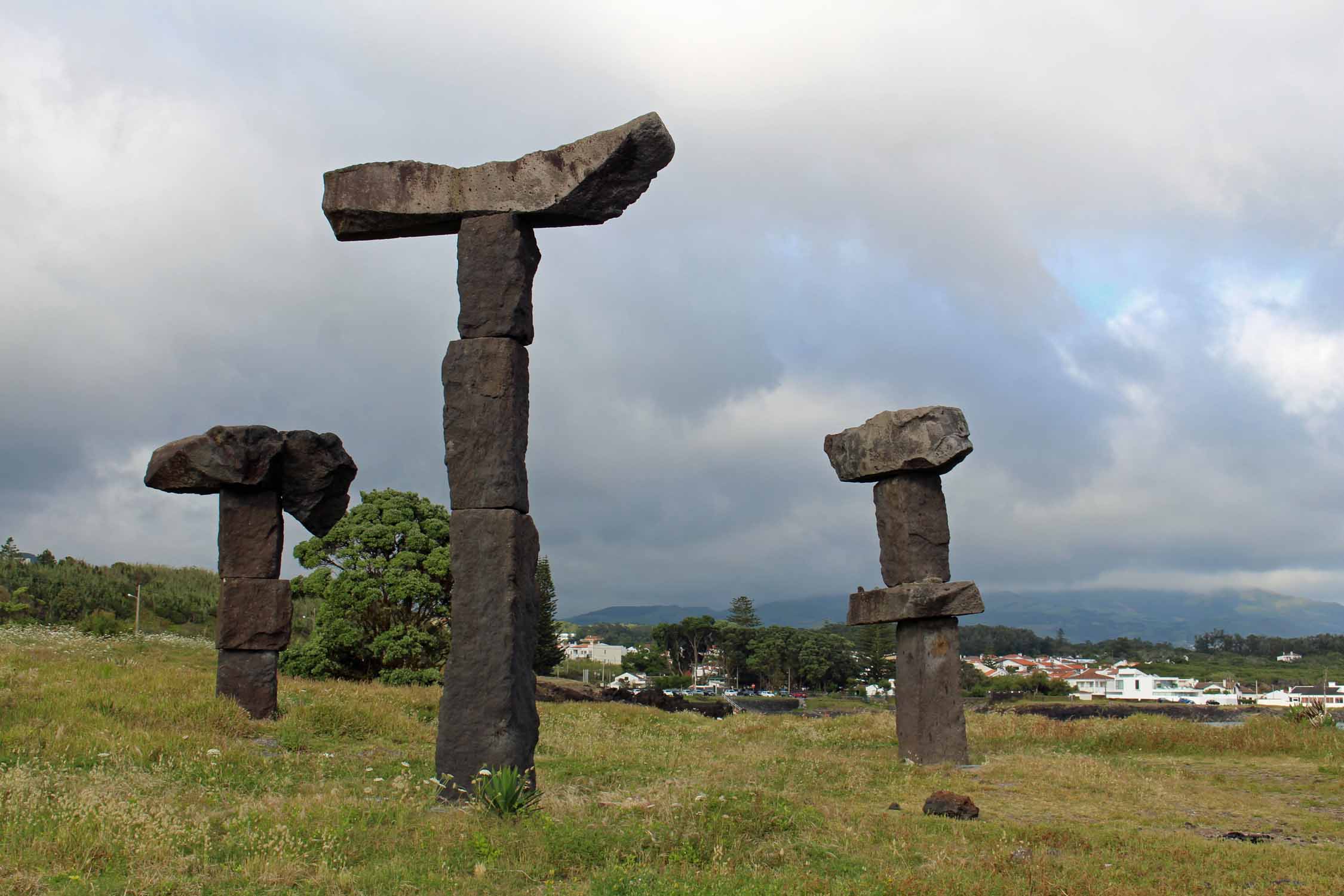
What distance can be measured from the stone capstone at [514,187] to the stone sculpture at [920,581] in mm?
6813

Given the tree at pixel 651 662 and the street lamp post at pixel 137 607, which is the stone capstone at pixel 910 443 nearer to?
the street lamp post at pixel 137 607

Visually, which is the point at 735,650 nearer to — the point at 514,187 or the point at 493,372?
the point at 493,372

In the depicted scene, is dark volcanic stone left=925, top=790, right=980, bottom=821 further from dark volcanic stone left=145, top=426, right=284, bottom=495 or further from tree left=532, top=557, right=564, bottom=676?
tree left=532, top=557, right=564, bottom=676

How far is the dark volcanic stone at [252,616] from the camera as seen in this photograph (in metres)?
15.5

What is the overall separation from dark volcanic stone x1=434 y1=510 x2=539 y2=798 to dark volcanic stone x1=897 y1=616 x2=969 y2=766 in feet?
23.8

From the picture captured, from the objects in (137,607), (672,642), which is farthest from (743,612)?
(137,607)

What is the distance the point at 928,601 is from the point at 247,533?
10.8m

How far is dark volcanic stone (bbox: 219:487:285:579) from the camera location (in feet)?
51.8

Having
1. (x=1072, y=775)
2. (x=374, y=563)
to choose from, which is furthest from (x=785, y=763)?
(x=374, y=563)

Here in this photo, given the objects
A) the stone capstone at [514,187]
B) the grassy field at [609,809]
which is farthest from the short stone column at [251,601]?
the stone capstone at [514,187]

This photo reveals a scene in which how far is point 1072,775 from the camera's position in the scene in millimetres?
13281

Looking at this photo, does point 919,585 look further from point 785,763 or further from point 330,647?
point 330,647

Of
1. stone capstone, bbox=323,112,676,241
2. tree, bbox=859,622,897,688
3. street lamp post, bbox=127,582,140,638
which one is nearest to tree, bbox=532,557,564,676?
street lamp post, bbox=127,582,140,638

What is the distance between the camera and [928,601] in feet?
47.9
